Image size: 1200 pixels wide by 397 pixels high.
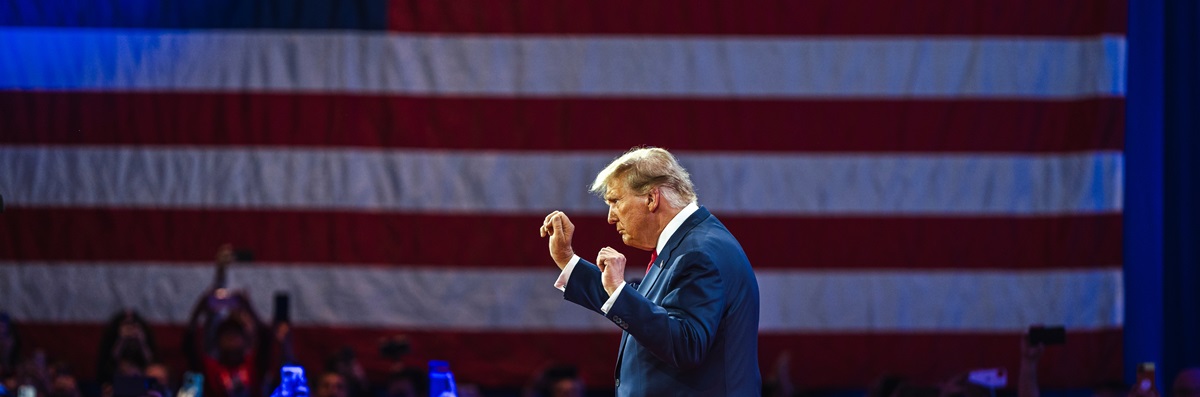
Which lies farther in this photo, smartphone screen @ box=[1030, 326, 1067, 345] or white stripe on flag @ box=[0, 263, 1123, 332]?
white stripe on flag @ box=[0, 263, 1123, 332]

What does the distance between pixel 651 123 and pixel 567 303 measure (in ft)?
2.86

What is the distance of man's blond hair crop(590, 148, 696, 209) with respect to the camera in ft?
7.18

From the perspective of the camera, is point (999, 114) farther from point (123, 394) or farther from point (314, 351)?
point (123, 394)

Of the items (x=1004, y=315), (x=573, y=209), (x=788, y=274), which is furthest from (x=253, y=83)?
(x=1004, y=315)

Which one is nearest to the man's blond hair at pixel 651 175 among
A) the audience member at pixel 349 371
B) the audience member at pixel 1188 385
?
the audience member at pixel 1188 385

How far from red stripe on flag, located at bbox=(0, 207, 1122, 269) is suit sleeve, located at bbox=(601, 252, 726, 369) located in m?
3.35

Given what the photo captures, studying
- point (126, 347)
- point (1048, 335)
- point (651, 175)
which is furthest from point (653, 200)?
point (126, 347)

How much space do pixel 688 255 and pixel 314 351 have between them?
3.71m

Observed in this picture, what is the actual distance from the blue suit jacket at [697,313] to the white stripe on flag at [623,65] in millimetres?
3334

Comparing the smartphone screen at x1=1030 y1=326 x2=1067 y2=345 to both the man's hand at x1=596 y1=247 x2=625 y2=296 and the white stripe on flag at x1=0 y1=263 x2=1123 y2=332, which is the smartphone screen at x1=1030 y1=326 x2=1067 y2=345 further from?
the man's hand at x1=596 y1=247 x2=625 y2=296

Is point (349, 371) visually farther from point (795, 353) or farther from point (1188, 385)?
point (1188, 385)

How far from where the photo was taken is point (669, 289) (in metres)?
2.11

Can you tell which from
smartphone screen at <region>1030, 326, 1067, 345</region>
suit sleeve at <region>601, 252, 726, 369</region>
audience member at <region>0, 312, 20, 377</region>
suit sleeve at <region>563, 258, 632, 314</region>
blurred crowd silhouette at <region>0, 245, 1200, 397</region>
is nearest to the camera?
suit sleeve at <region>601, 252, 726, 369</region>

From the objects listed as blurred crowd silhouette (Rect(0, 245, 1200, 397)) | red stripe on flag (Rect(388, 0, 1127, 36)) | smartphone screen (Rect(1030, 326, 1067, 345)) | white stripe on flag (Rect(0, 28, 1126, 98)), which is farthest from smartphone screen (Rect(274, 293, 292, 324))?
smartphone screen (Rect(1030, 326, 1067, 345))
